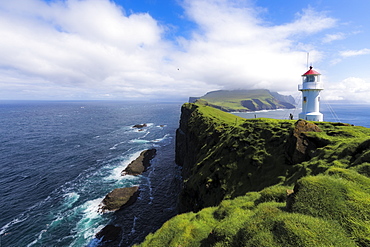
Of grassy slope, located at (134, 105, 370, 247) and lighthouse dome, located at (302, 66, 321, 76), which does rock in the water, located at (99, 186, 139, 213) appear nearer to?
grassy slope, located at (134, 105, 370, 247)

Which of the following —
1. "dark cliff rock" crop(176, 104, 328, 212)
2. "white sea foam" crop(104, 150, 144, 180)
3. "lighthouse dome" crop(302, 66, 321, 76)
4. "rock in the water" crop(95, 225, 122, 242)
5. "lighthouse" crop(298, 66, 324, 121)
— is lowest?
"rock in the water" crop(95, 225, 122, 242)

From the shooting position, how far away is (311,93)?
3550cm

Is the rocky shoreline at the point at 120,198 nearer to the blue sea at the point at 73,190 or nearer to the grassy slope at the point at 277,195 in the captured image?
the blue sea at the point at 73,190

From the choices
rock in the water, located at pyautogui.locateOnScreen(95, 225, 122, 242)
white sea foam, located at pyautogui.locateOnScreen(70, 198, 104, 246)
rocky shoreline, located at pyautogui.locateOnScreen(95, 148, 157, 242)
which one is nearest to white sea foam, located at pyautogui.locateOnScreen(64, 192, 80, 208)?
white sea foam, located at pyautogui.locateOnScreen(70, 198, 104, 246)

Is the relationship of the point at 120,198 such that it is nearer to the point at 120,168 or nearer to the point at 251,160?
the point at 120,168

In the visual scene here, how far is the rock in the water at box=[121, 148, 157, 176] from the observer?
63.9 m

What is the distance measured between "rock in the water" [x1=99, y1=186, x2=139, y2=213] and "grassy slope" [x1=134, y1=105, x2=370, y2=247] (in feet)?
81.7

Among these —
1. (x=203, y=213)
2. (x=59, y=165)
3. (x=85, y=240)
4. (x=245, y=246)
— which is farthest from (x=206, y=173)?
(x=59, y=165)

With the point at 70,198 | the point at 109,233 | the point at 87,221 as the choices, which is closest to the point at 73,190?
the point at 70,198

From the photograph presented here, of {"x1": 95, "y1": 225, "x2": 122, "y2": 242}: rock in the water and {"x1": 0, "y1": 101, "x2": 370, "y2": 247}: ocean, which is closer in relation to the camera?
{"x1": 95, "y1": 225, "x2": 122, "y2": 242}: rock in the water

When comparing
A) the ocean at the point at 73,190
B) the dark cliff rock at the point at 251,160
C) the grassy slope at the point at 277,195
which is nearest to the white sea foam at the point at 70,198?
the ocean at the point at 73,190

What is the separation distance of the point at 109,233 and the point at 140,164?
1316 inches

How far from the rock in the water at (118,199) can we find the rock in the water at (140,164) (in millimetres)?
12115

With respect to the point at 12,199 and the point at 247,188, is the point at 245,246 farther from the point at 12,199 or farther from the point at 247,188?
the point at 12,199
